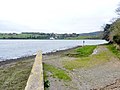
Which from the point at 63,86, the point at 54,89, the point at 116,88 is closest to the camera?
the point at 116,88

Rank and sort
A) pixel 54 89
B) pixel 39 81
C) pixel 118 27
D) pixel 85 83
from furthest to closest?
pixel 118 27 → pixel 85 83 → pixel 54 89 → pixel 39 81

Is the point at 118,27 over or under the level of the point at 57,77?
over

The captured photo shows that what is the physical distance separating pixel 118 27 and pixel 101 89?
36246mm

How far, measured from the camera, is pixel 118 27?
49562mm

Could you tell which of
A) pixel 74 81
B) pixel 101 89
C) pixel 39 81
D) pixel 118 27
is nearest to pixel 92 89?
pixel 101 89

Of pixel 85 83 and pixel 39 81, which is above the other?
pixel 39 81

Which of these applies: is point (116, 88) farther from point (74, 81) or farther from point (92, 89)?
point (74, 81)

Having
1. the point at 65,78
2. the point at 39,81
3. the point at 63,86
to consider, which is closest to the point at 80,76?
the point at 65,78

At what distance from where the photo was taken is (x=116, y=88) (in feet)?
45.9

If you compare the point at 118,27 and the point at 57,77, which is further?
the point at 118,27

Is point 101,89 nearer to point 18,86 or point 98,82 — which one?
point 98,82

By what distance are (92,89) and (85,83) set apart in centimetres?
203

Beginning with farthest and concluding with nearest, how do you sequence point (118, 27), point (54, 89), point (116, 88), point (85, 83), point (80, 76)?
1. point (118, 27)
2. point (80, 76)
3. point (85, 83)
4. point (54, 89)
5. point (116, 88)

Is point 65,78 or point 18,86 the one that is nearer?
point 18,86
